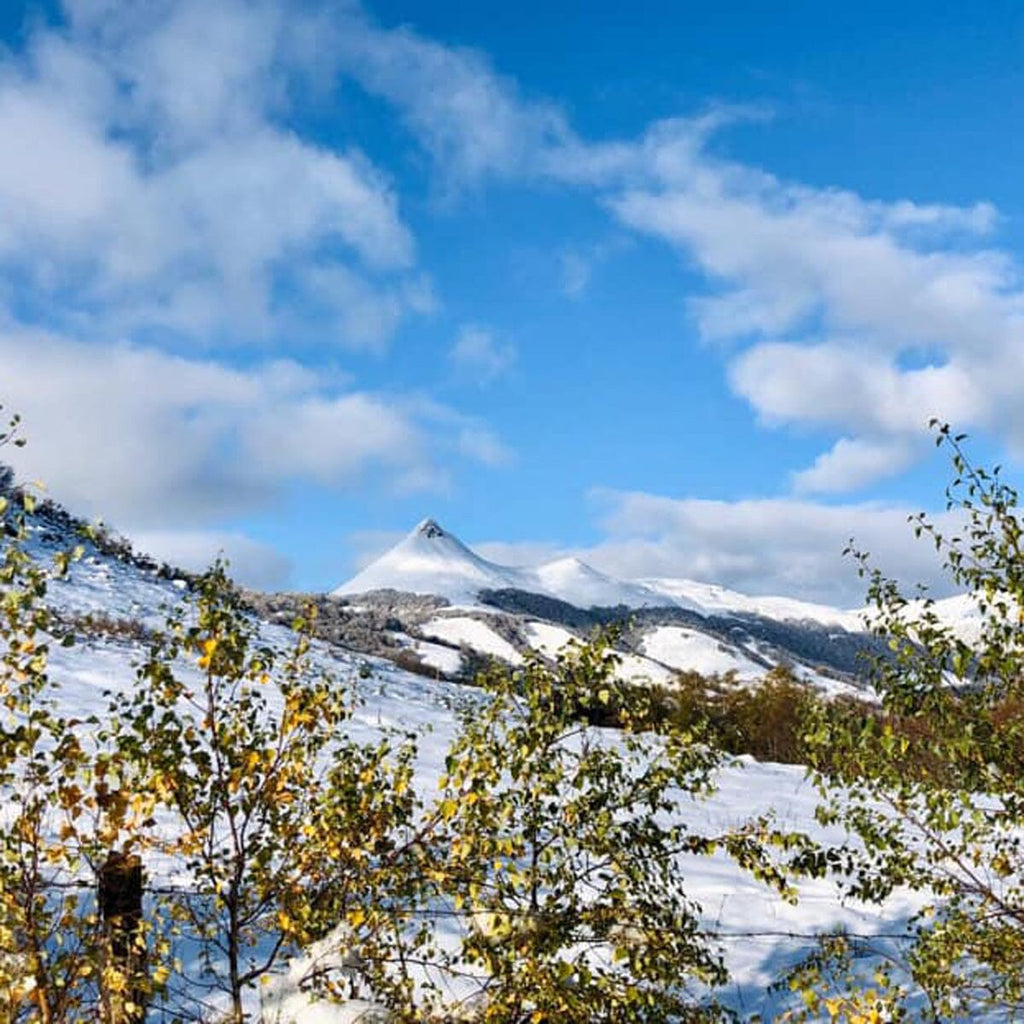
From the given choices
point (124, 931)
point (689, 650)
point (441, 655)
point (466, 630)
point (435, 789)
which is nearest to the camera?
point (124, 931)

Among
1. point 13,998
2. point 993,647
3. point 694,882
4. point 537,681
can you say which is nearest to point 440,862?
point 537,681

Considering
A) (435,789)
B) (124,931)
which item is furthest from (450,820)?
(435,789)

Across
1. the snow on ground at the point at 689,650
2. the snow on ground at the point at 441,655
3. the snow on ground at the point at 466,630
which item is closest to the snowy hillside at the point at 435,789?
the snow on ground at the point at 441,655

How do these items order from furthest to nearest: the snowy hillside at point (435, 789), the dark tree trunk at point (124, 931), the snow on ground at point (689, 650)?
1. the snow on ground at point (689, 650)
2. the snowy hillside at point (435, 789)
3. the dark tree trunk at point (124, 931)

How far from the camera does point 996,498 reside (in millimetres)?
4977

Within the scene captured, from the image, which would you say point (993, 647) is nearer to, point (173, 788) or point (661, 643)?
point (173, 788)

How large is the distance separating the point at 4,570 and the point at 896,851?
15.4ft

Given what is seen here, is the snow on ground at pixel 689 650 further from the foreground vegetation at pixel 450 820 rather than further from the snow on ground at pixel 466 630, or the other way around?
the foreground vegetation at pixel 450 820

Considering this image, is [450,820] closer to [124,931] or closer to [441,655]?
[124,931]

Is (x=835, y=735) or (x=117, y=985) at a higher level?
(x=835, y=735)

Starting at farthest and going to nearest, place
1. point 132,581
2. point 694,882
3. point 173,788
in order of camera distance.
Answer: point 132,581 → point 694,882 → point 173,788

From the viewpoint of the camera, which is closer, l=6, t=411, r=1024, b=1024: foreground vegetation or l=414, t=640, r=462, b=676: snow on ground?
l=6, t=411, r=1024, b=1024: foreground vegetation

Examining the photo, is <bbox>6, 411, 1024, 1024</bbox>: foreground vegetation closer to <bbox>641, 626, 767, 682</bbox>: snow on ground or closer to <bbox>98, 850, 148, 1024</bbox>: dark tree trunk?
<bbox>98, 850, 148, 1024</bbox>: dark tree trunk

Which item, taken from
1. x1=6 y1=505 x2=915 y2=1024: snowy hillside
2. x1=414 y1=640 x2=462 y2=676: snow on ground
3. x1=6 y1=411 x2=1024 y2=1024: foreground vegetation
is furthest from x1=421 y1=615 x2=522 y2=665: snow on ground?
x1=6 y1=411 x2=1024 y2=1024: foreground vegetation
